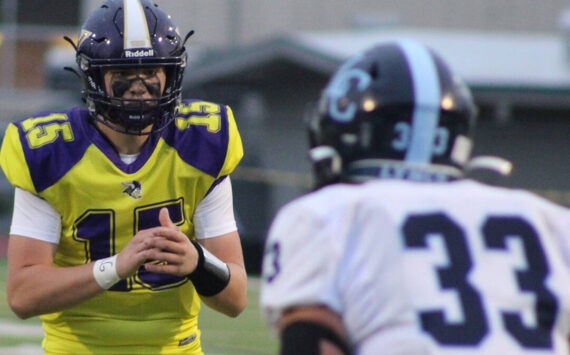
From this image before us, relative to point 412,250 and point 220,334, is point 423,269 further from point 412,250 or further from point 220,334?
point 220,334

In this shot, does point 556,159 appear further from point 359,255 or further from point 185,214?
point 359,255

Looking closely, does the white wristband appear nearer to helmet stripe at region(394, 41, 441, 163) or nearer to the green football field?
helmet stripe at region(394, 41, 441, 163)

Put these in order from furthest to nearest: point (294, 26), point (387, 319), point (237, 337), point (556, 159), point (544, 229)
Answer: point (294, 26), point (556, 159), point (237, 337), point (544, 229), point (387, 319)

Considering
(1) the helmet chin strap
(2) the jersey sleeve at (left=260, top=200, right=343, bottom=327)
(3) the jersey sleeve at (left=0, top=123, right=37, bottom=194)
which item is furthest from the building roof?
(2) the jersey sleeve at (left=260, top=200, right=343, bottom=327)

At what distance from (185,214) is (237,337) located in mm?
5673

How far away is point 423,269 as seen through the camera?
2.19 metres

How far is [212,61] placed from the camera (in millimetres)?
18078

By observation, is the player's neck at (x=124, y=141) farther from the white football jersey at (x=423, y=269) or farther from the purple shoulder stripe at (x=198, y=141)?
the white football jersey at (x=423, y=269)

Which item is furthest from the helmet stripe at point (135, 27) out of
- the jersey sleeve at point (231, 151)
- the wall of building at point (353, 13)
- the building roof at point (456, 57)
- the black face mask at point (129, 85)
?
the wall of building at point (353, 13)

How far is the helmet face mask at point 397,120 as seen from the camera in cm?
236

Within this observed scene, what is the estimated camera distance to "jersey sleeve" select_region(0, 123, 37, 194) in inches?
129

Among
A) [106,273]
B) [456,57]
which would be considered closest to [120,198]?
[106,273]

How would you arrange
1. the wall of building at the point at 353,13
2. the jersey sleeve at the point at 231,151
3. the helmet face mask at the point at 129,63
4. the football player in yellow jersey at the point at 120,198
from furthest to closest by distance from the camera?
the wall of building at the point at 353,13 → the jersey sleeve at the point at 231,151 → the helmet face mask at the point at 129,63 → the football player in yellow jersey at the point at 120,198

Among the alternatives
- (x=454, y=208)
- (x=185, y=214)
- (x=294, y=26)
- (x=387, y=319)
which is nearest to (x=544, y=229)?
(x=454, y=208)
